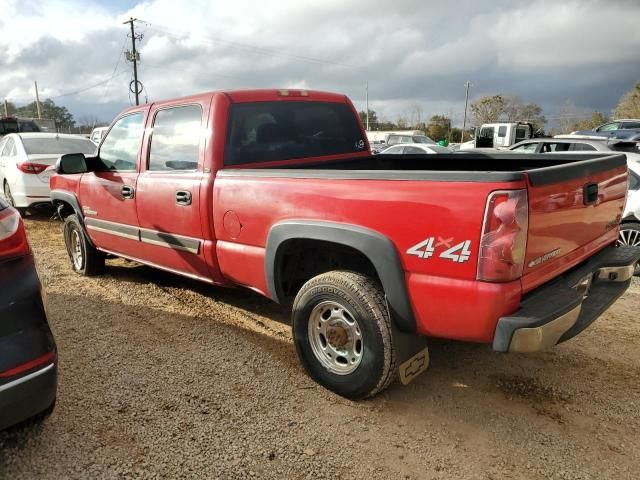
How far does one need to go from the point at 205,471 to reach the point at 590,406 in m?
2.28

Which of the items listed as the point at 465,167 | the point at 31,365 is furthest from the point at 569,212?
the point at 31,365

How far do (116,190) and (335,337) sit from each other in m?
2.71

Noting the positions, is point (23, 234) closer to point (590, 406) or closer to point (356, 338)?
point (356, 338)

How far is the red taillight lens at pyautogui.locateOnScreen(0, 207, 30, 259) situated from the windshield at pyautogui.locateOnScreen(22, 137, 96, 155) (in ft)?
22.6

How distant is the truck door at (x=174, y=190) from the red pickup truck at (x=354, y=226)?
0.02m

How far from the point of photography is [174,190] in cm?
378

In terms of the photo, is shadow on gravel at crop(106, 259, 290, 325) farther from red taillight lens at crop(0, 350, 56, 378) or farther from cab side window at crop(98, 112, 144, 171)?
red taillight lens at crop(0, 350, 56, 378)

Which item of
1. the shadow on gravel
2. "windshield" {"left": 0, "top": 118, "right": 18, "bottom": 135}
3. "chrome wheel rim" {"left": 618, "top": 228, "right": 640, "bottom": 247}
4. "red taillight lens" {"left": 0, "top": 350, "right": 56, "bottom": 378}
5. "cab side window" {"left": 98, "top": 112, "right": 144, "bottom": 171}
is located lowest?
the shadow on gravel

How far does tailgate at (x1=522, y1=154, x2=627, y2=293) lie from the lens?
2.31 metres

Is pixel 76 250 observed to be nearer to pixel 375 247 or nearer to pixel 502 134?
pixel 375 247

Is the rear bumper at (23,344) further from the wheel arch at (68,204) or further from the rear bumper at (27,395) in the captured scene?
the wheel arch at (68,204)

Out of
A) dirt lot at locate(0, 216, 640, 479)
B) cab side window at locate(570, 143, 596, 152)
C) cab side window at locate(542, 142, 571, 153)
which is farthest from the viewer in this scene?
cab side window at locate(542, 142, 571, 153)

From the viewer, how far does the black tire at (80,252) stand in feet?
17.4

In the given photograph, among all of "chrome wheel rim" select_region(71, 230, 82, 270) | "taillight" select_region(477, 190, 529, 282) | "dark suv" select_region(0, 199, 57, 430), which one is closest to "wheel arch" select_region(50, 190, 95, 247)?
"chrome wheel rim" select_region(71, 230, 82, 270)
